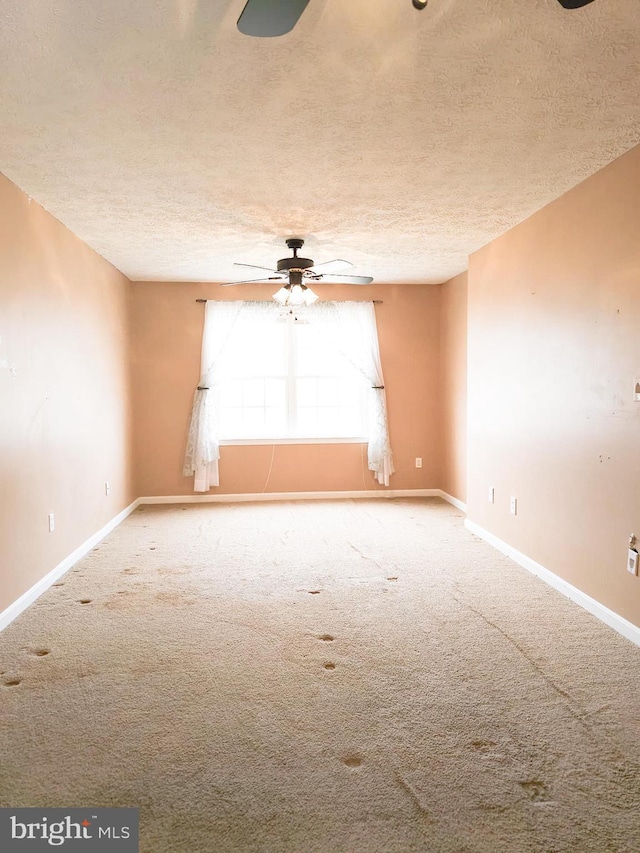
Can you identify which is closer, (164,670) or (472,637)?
(164,670)

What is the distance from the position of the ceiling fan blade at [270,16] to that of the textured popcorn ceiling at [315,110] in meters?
0.53

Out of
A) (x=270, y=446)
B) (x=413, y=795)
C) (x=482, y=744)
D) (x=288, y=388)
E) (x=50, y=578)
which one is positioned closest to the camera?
(x=413, y=795)

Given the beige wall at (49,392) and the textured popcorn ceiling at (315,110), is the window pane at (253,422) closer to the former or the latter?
the beige wall at (49,392)

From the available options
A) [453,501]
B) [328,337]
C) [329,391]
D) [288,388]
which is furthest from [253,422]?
[453,501]

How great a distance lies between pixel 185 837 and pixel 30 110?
9.25ft

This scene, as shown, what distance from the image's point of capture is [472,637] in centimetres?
286

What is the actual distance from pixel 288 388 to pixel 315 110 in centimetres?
420

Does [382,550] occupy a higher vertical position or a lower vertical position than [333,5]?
lower

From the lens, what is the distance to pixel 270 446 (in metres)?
6.39

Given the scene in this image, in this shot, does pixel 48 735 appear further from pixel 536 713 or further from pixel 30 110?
pixel 30 110

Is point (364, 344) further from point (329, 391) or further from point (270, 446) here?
point (270, 446)

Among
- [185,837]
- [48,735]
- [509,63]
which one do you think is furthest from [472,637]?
[509,63]

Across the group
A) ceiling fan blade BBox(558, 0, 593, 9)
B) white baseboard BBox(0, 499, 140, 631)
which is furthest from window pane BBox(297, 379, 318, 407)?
ceiling fan blade BBox(558, 0, 593, 9)

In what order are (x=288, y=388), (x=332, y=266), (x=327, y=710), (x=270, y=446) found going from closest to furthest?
(x=327, y=710) < (x=332, y=266) < (x=270, y=446) < (x=288, y=388)
